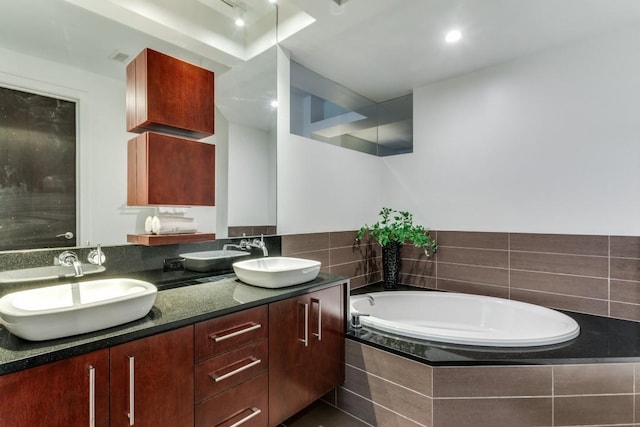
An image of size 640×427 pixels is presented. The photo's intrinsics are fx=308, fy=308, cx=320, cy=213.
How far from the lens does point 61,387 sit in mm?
922

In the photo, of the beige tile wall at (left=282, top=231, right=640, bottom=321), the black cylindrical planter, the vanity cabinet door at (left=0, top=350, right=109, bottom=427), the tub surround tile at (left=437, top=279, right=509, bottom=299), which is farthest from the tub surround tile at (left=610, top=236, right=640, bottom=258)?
the vanity cabinet door at (left=0, top=350, right=109, bottom=427)

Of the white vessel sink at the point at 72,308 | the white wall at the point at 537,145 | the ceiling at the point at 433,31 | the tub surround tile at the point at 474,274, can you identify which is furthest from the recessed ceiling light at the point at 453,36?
the white vessel sink at the point at 72,308

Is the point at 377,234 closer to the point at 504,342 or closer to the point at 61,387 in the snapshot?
the point at 504,342

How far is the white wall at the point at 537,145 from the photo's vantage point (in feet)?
6.95

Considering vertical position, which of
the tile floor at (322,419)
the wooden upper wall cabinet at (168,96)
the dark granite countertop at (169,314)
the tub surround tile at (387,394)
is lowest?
the tile floor at (322,419)

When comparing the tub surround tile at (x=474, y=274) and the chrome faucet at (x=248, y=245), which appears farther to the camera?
the tub surround tile at (x=474, y=274)

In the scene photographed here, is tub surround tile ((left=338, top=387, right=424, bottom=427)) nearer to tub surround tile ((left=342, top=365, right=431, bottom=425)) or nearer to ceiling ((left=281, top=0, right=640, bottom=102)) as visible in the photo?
tub surround tile ((left=342, top=365, right=431, bottom=425))

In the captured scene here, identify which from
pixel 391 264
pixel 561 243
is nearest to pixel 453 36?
pixel 561 243

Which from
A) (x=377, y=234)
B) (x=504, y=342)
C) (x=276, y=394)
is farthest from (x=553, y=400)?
(x=377, y=234)

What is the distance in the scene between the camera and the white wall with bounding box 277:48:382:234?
7.90 ft

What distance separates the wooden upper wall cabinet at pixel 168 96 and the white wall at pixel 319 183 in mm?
606

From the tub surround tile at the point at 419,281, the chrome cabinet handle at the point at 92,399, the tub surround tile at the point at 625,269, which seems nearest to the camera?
the chrome cabinet handle at the point at 92,399

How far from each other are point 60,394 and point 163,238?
0.90 metres

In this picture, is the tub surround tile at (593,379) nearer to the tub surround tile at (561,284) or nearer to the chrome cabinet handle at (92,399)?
the tub surround tile at (561,284)
